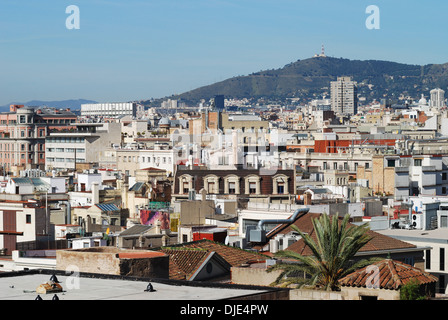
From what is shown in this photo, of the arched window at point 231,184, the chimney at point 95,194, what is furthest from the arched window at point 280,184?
the chimney at point 95,194

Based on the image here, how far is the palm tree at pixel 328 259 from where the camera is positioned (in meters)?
23.0

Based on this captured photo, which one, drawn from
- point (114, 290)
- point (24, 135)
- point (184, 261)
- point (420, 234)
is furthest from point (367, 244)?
point (24, 135)

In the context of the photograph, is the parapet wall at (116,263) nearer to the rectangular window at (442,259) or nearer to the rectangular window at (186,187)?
the rectangular window at (442,259)

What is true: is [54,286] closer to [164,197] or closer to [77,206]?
[77,206]

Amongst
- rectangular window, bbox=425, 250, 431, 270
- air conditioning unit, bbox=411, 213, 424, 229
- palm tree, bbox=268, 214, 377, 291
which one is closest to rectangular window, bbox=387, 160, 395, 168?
air conditioning unit, bbox=411, 213, 424, 229

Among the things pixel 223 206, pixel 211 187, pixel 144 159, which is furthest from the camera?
pixel 144 159

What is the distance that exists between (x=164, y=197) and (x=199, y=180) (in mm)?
2895

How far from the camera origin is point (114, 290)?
1872cm

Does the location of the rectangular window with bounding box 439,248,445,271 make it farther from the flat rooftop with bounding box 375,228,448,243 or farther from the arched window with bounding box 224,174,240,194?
the arched window with bounding box 224,174,240,194

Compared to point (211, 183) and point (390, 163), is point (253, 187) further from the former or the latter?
point (390, 163)

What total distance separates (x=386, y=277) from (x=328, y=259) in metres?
2.23

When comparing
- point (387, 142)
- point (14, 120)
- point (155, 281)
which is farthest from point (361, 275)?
point (14, 120)

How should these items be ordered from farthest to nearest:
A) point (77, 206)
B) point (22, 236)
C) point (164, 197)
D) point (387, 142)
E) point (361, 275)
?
point (387, 142) < point (164, 197) < point (77, 206) < point (22, 236) < point (361, 275)
